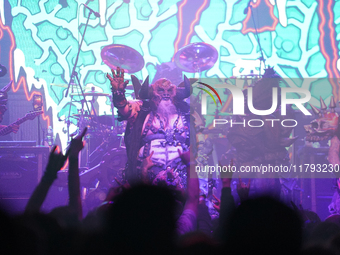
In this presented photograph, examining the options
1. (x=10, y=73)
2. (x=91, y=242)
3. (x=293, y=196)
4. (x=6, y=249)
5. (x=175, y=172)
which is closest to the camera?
(x=6, y=249)

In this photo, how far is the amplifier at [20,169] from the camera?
18.7 feet

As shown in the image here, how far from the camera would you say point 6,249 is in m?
1.03

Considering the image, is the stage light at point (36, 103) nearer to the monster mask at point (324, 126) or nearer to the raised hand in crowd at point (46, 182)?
the monster mask at point (324, 126)

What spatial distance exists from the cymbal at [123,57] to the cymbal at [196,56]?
965 millimetres

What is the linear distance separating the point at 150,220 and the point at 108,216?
0.19 metres

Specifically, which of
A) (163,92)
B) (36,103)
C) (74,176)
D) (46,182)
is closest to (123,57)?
(36,103)

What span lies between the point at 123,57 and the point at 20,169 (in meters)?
3.28

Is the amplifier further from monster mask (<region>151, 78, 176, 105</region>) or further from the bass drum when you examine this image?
monster mask (<region>151, 78, 176, 105</region>)

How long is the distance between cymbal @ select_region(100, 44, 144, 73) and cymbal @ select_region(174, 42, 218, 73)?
3.17 ft

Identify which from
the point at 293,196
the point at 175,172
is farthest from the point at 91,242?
the point at 293,196

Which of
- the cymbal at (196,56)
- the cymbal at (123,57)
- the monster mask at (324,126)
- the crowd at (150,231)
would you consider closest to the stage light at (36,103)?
the cymbal at (123,57)

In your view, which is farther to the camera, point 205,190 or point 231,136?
point 231,136

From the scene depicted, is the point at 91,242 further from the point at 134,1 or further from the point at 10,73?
the point at 10,73

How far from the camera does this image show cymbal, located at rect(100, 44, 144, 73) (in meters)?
6.91
